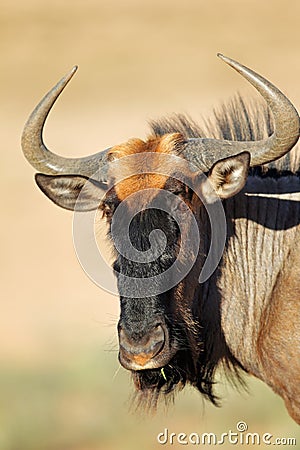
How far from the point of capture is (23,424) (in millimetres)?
13750

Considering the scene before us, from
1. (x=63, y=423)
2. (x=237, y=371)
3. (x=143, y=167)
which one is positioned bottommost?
(x=63, y=423)

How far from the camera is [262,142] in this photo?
759 cm

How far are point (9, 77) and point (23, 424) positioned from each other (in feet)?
71.9

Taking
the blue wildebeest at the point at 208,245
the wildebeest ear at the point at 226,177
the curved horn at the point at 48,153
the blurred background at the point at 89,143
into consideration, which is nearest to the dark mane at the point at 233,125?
the blue wildebeest at the point at 208,245

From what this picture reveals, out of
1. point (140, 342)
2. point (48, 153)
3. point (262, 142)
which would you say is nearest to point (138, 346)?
point (140, 342)

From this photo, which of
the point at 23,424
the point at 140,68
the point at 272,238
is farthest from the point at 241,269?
the point at 140,68

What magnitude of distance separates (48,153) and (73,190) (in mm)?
425

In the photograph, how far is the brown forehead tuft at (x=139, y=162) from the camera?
7.49m

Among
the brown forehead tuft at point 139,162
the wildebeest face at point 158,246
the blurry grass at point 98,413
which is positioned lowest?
the blurry grass at point 98,413

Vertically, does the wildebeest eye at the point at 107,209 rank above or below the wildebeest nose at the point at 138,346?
above

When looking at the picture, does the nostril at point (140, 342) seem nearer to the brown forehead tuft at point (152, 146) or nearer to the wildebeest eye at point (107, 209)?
the wildebeest eye at point (107, 209)

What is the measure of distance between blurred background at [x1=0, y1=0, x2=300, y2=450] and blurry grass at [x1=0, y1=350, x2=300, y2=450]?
26 millimetres

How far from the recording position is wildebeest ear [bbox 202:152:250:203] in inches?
290

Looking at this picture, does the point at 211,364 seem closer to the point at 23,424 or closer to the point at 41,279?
the point at 23,424
